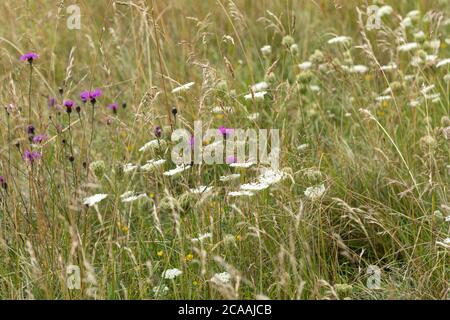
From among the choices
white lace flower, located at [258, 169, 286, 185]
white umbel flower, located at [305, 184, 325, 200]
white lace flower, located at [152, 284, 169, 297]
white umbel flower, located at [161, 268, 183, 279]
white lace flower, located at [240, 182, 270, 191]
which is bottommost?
white lace flower, located at [152, 284, 169, 297]

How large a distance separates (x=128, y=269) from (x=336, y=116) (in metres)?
1.56

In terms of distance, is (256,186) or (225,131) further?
(225,131)

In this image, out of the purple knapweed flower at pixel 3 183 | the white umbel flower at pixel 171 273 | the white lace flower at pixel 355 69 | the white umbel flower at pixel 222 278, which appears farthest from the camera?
the white lace flower at pixel 355 69

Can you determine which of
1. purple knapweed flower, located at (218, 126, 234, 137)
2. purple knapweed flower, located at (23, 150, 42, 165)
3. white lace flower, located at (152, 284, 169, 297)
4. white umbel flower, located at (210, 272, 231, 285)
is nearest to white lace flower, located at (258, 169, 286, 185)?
purple knapweed flower, located at (218, 126, 234, 137)

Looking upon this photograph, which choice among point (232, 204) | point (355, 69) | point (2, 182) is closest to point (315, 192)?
point (232, 204)

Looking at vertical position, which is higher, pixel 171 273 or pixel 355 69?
pixel 355 69

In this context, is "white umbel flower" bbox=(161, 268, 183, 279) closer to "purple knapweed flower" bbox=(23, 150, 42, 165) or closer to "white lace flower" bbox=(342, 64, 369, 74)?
"purple knapweed flower" bbox=(23, 150, 42, 165)

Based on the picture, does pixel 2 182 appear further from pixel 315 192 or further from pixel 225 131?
pixel 315 192

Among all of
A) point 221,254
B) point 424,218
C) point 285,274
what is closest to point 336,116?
point 424,218

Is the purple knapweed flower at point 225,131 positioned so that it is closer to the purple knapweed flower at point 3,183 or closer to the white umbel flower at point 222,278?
the white umbel flower at point 222,278

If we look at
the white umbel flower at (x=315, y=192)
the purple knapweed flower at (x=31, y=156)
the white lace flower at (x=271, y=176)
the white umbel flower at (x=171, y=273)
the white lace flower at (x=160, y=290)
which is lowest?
the white lace flower at (x=160, y=290)

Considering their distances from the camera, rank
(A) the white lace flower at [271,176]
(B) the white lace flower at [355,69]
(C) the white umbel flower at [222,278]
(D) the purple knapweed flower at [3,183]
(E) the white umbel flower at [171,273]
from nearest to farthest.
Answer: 1. (C) the white umbel flower at [222,278]
2. (E) the white umbel flower at [171,273]
3. (A) the white lace flower at [271,176]
4. (D) the purple knapweed flower at [3,183]
5. (B) the white lace flower at [355,69]

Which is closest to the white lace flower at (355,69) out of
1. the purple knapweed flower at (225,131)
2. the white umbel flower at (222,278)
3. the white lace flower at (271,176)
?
the purple knapweed flower at (225,131)

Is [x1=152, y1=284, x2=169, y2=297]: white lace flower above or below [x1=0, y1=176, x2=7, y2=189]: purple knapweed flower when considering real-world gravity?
below
